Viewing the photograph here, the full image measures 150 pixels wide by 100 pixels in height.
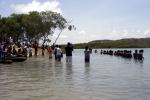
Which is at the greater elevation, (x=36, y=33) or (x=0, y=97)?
(x=36, y=33)

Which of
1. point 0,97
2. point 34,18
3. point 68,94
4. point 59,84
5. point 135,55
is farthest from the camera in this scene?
point 34,18

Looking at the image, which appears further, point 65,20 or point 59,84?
point 65,20

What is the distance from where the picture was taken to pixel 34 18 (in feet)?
281

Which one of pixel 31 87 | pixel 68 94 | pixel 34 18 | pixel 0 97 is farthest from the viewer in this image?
pixel 34 18

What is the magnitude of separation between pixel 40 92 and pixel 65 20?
75.1m

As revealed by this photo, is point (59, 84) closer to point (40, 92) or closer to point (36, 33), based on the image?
point (40, 92)

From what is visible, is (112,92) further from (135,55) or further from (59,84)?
(135,55)

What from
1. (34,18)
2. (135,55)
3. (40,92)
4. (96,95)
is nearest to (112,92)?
(96,95)

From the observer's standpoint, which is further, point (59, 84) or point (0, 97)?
point (59, 84)

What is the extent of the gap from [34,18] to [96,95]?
237 feet

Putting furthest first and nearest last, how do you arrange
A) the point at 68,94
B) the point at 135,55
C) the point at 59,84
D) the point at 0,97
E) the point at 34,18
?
the point at 34,18, the point at 135,55, the point at 59,84, the point at 68,94, the point at 0,97

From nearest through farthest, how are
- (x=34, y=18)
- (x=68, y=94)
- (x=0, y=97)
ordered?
1. (x=0, y=97)
2. (x=68, y=94)
3. (x=34, y=18)

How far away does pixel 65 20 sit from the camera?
295 ft

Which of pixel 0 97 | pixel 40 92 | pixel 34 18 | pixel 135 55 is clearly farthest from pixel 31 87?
pixel 34 18
